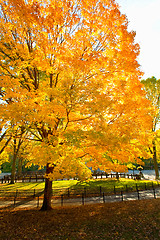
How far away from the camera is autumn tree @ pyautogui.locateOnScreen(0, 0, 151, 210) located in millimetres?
6727

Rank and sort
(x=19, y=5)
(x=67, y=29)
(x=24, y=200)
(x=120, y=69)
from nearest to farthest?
1. (x=19, y=5)
2. (x=120, y=69)
3. (x=67, y=29)
4. (x=24, y=200)

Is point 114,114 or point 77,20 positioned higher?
point 77,20

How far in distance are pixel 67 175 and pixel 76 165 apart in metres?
0.78

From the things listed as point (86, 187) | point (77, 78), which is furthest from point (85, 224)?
point (86, 187)

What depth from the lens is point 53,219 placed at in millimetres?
8391

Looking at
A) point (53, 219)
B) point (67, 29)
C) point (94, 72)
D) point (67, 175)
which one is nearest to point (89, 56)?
point (94, 72)

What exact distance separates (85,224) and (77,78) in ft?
24.2

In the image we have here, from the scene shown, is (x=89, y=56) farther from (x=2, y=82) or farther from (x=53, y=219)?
(x=53, y=219)

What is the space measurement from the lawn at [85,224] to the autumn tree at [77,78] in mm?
2287

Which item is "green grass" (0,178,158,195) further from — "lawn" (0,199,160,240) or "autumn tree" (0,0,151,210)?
"autumn tree" (0,0,151,210)

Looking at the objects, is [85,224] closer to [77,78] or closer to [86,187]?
[77,78]

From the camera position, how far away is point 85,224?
7.80 m

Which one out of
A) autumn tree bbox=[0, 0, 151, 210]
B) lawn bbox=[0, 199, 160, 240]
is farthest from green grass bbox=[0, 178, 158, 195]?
autumn tree bbox=[0, 0, 151, 210]

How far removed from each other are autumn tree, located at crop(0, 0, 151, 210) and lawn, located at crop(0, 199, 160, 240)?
2287 millimetres
